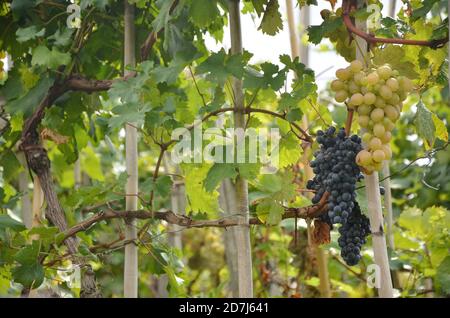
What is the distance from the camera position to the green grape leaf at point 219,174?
65.8 inches

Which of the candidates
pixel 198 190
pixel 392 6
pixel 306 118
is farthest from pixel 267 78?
pixel 392 6

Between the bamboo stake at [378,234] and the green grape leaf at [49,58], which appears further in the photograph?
the green grape leaf at [49,58]

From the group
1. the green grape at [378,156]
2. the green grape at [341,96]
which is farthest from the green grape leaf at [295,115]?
the green grape at [378,156]

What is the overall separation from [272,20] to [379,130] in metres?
0.46

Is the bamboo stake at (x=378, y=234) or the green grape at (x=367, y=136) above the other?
the green grape at (x=367, y=136)

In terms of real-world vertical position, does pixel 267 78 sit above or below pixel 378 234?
above

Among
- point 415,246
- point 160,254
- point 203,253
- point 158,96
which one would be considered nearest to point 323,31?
point 158,96

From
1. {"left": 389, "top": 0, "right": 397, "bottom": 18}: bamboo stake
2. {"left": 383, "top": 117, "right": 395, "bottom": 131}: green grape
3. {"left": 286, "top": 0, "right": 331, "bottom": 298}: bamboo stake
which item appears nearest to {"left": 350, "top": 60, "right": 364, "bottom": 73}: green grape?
{"left": 383, "top": 117, "right": 395, "bottom": 131}: green grape

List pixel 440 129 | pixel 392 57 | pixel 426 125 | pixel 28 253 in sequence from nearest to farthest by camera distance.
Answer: pixel 392 57 → pixel 426 125 → pixel 440 129 → pixel 28 253

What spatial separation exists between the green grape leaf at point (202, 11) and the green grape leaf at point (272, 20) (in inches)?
5.2

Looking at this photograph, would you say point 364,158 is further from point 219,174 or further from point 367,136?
point 219,174

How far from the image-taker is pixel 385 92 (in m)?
1.44

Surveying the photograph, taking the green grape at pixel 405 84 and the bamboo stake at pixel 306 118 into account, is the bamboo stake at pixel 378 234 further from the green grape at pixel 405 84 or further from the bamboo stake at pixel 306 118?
the bamboo stake at pixel 306 118
